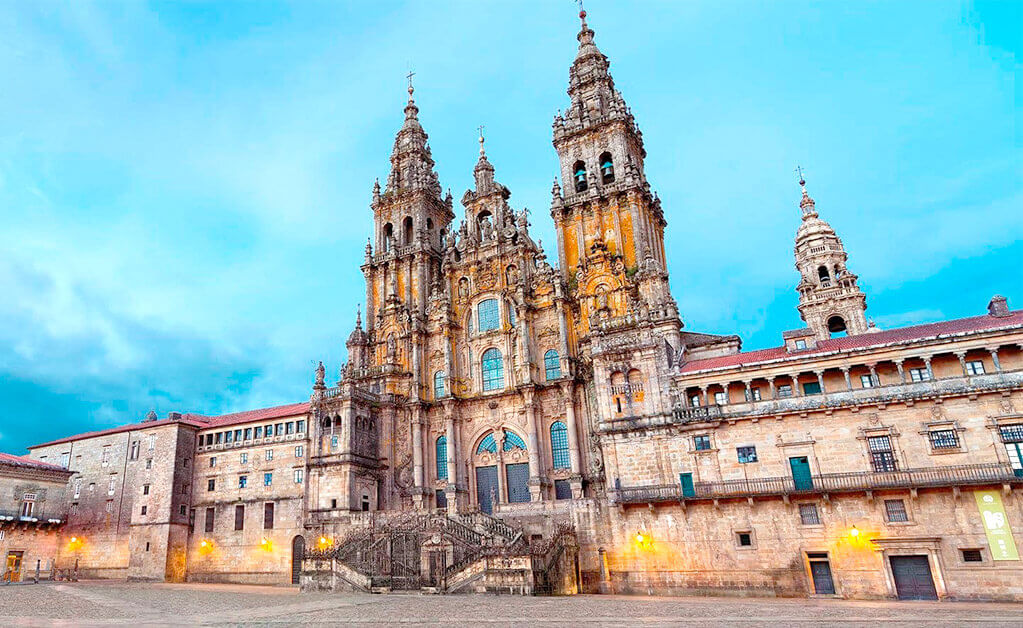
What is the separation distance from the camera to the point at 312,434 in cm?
Result: 5384

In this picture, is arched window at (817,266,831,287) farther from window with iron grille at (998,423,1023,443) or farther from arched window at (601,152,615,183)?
window with iron grille at (998,423,1023,443)

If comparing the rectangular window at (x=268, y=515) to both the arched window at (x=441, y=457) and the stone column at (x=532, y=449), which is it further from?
the stone column at (x=532, y=449)

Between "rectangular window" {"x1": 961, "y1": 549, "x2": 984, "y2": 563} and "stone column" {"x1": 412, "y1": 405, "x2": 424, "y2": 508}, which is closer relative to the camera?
"rectangular window" {"x1": 961, "y1": 549, "x2": 984, "y2": 563}

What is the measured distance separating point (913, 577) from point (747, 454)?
31.2 feet

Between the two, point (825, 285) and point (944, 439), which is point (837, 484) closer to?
point (944, 439)

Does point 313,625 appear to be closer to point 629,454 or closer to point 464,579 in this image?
point 464,579

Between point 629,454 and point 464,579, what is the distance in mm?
12467

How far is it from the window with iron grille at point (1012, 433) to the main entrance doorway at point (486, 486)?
34241mm

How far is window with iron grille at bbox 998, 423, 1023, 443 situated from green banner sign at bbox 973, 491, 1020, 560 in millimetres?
2854

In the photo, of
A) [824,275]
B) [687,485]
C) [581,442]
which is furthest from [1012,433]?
[824,275]

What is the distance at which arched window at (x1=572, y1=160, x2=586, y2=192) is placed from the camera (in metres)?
59.0

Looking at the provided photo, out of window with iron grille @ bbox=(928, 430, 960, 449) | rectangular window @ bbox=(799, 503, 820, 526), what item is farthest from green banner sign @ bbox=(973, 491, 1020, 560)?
rectangular window @ bbox=(799, 503, 820, 526)

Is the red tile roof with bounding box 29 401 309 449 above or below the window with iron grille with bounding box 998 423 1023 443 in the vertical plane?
above

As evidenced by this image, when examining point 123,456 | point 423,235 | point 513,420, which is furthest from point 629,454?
point 123,456
